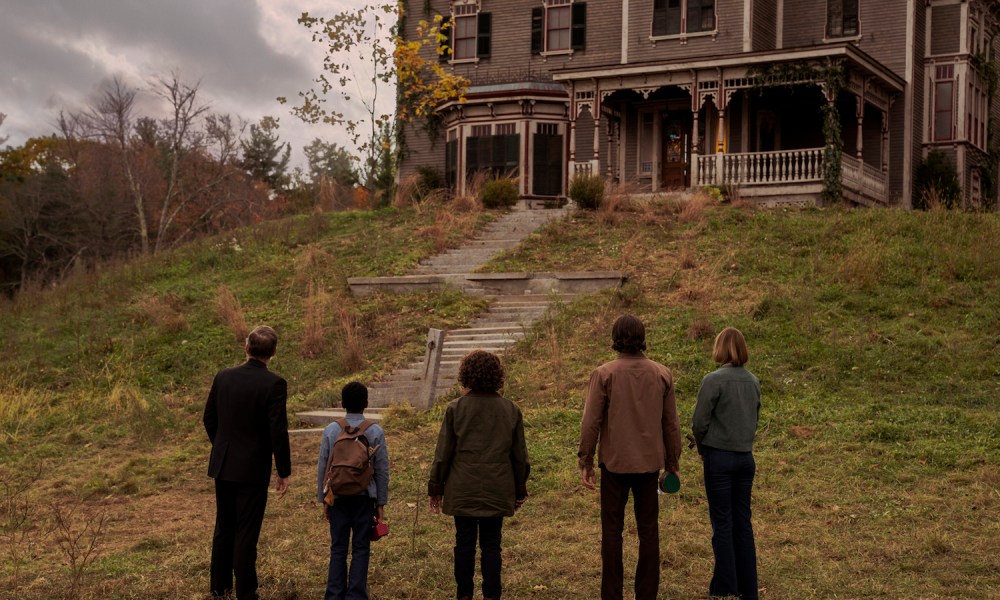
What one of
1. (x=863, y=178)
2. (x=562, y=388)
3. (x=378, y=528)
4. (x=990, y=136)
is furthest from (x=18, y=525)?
(x=990, y=136)

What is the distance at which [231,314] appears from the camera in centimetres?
1959

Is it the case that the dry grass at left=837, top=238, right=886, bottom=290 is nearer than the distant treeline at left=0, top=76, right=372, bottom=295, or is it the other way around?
the dry grass at left=837, top=238, right=886, bottom=290

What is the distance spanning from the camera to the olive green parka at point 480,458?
6598mm

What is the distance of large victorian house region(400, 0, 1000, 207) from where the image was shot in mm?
26969

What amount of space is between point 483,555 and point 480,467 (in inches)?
23.7

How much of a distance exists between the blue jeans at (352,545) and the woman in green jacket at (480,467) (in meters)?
0.47

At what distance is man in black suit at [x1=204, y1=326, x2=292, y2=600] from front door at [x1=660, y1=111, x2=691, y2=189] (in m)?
24.2

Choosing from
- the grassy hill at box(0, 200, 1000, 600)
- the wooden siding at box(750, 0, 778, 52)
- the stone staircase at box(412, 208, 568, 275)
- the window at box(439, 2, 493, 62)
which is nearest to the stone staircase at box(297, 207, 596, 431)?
the stone staircase at box(412, 208, 568, 275)

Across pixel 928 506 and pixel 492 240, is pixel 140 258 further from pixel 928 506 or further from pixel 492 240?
pixel 928 506

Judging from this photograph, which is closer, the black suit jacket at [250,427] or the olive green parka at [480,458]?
the olive green parka at [480,458]

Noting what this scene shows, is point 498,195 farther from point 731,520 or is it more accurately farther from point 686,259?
point 731,520

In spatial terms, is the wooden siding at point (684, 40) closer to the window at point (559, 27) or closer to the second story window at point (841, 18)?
the window at point (559, 27)

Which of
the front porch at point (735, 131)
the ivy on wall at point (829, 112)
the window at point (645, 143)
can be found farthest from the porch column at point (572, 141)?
the ivy on wall at point (829, 112)

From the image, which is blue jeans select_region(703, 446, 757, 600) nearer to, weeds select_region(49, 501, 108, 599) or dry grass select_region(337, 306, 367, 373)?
weeds select_region(49, 501, 108, 599)
